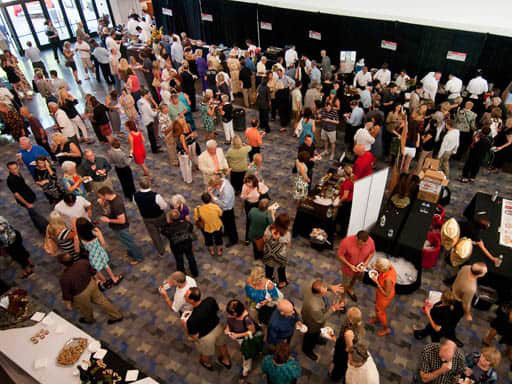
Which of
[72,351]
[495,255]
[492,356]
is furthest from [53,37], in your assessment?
[492,356]

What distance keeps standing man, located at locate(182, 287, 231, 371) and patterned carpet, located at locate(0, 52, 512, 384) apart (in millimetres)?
471

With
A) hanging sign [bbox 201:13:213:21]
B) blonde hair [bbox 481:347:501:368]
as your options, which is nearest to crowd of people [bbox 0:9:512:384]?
blonde hair [bbox 481:347:501:368]

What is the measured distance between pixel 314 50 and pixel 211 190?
8.55 m

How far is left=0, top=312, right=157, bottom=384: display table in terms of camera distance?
3.68 meters

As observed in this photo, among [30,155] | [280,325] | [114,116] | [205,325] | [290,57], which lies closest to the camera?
[280,325]

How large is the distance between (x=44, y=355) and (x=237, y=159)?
11.8ft

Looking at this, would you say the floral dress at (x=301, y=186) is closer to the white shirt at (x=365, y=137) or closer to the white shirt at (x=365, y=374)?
the white shirt at (x=365, y=137)

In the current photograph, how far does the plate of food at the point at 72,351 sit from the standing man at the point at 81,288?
1.71 feet

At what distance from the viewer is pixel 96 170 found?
5.66m

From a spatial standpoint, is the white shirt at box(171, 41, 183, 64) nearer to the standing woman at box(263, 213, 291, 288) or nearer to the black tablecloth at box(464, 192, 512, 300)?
the standing woman at box(263, 213, 291, 288)

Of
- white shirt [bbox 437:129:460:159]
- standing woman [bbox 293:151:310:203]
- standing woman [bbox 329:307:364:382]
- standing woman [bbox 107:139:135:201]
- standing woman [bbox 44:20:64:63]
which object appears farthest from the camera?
standing woman [bbox 44:20:64:63]

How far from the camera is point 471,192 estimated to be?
6.69 meters

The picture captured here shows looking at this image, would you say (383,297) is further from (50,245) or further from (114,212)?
(50,245)

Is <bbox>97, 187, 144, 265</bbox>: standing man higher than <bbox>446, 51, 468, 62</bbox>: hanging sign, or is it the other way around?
<bbox>446, 51, 468, 62</bbox>: hanging sign
